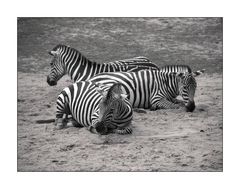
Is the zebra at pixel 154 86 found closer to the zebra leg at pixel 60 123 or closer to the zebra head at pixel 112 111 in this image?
the zebra leg at pixel 60 123

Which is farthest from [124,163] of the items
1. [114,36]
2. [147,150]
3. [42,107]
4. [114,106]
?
[114,36]

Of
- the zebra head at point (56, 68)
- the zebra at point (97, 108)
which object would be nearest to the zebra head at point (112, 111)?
the zebra at point (97, 108)

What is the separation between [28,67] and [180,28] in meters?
2.61

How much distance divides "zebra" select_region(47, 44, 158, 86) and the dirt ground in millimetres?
154

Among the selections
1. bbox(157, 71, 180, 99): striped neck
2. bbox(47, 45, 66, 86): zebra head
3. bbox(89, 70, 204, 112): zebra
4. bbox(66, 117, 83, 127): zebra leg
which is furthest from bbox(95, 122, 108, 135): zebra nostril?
bbox(47, 45, 66, 86): zebra head

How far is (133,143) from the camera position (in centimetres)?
738

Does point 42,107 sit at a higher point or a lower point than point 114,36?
lower

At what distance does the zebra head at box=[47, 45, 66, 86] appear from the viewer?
9773 mm

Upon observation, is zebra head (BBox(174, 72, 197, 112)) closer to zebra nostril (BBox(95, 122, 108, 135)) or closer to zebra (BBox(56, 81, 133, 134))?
zebra (BBox(56, 81, 133, 134))

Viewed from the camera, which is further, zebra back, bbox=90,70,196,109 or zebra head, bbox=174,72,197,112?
zebra back, bbox=90,70,196,109

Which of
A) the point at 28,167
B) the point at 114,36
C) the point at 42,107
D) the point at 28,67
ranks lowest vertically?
the point at 28,167

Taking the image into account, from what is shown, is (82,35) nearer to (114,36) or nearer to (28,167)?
(114,36)

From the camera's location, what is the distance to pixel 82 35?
378 inches

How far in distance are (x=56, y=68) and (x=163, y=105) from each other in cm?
215
